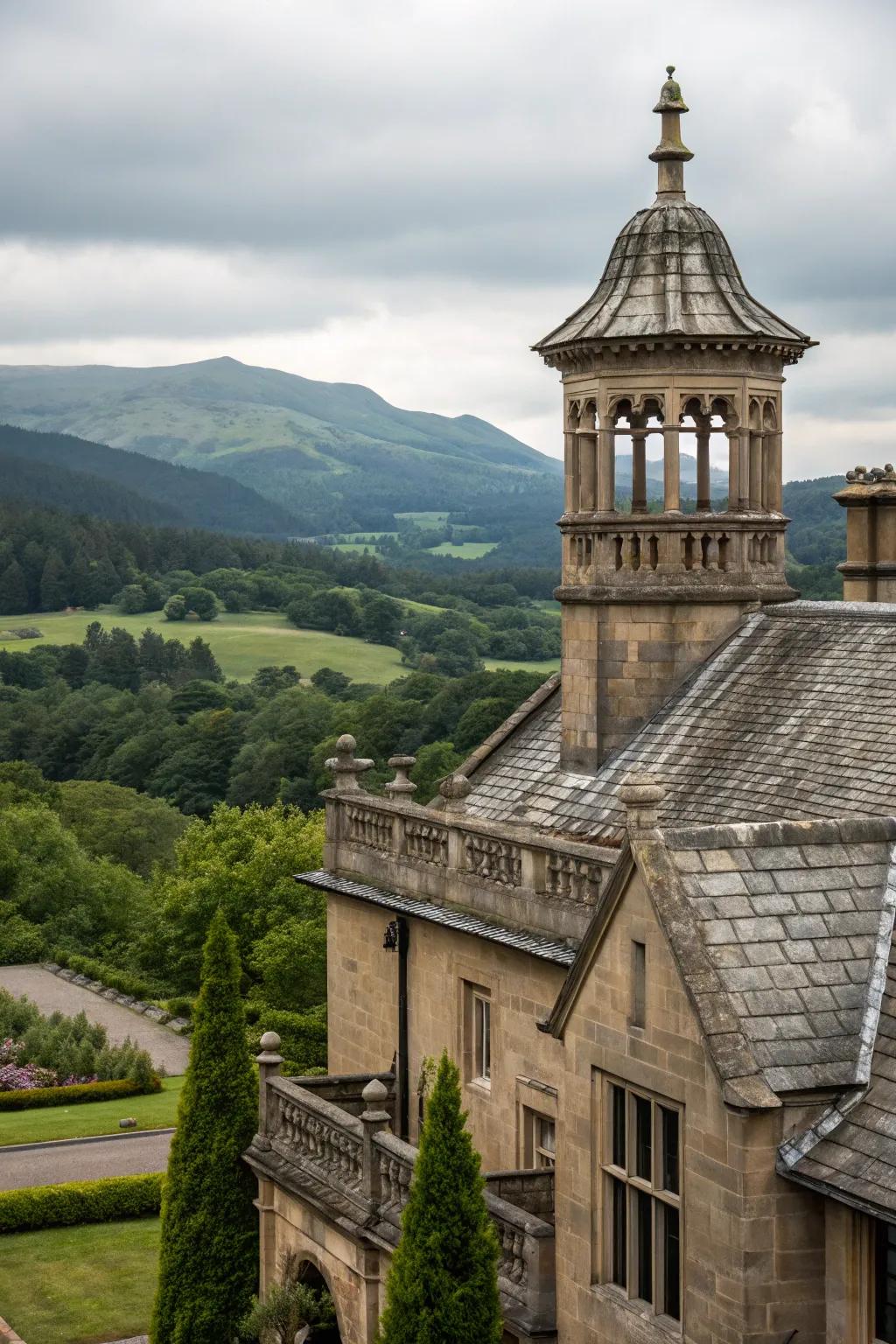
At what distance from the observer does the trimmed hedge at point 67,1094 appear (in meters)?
53.9

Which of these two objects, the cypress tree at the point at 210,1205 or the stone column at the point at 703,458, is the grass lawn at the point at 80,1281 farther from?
the stone column at the point at 703,458

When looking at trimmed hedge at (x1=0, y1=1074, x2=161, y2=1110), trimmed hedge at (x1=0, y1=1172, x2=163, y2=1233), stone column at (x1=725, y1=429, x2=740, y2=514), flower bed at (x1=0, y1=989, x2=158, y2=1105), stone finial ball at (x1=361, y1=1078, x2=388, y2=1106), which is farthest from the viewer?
flower bed at (x1=0, y1=989, x2=158, y2=1105)

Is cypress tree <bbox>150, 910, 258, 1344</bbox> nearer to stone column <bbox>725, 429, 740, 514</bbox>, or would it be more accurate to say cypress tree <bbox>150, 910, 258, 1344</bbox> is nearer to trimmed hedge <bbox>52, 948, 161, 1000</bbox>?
Result: stone column <bbox>725, 429, 740, 514</bbox>

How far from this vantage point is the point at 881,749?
70.2 ft

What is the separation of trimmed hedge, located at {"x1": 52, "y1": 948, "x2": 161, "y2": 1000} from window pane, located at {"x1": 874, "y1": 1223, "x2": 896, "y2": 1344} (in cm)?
5923

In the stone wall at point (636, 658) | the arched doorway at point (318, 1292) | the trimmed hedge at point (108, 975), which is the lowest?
the trimmed hedge at point (108, 975)

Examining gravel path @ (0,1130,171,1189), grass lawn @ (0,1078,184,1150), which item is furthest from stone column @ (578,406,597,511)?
grass lawn @ (0,1078,184,1150)

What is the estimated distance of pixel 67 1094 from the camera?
54375 mm

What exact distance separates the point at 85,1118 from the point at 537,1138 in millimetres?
31467

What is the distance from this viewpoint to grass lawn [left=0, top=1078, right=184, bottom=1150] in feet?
165

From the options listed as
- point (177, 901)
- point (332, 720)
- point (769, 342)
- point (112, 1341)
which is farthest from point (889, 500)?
point (332, 720)

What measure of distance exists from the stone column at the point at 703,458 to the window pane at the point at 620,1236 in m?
13.3

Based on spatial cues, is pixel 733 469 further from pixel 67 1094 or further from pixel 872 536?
pixel 67 1094

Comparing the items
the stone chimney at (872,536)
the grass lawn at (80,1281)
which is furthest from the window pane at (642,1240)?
the grass lawn at (80,1281)
